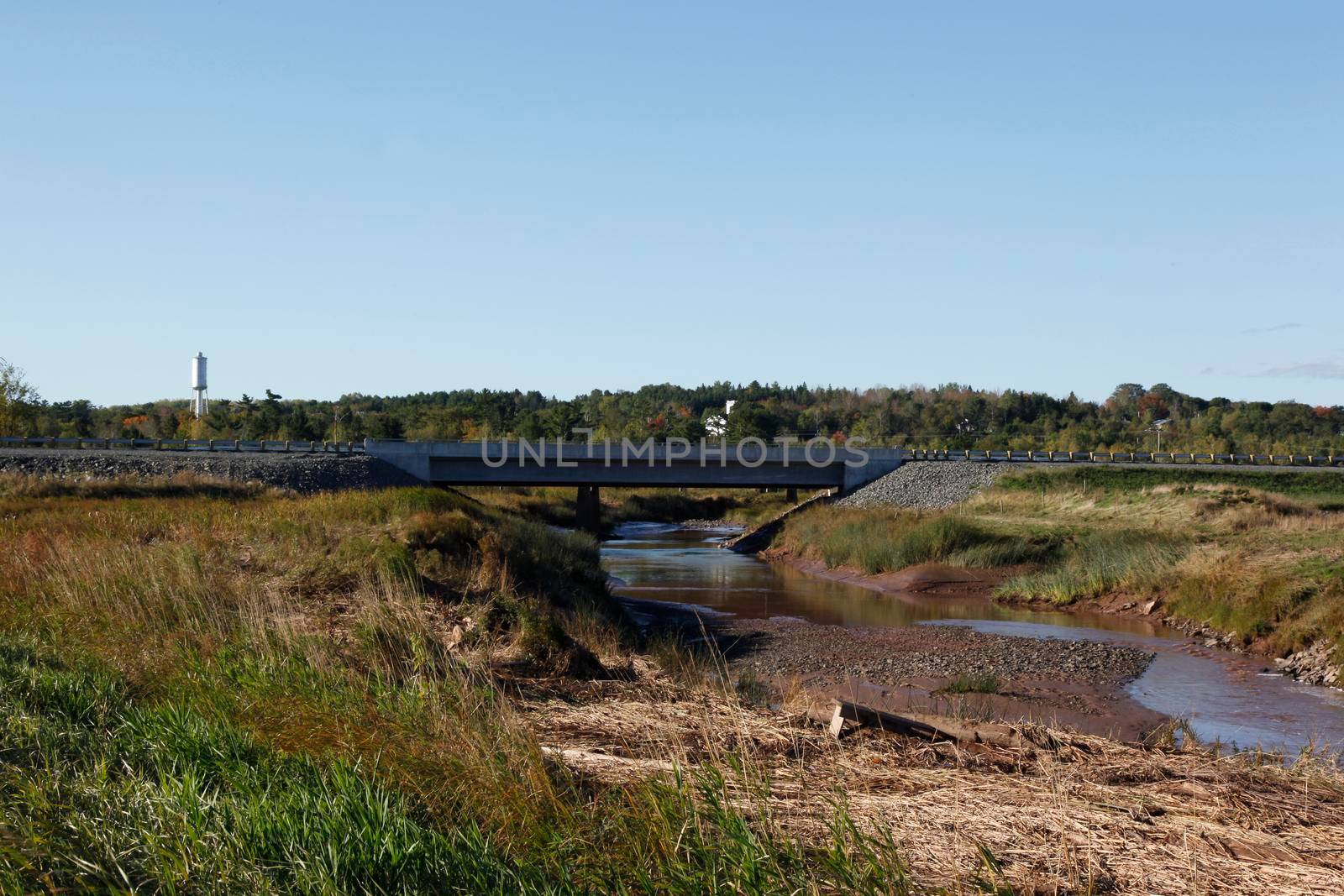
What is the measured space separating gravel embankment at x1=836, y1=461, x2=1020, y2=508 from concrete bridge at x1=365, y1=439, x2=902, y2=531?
4.92 meters

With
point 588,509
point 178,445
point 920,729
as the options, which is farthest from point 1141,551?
point 178,445

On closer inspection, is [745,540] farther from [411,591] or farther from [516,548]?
[411,591]

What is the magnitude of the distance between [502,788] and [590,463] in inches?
2495

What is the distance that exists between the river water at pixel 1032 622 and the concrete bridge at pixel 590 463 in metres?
4.60

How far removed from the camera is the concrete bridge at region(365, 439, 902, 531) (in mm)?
68375

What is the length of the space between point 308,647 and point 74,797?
158 inches

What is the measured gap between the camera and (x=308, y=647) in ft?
35.1

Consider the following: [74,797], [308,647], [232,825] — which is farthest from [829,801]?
[308,647]

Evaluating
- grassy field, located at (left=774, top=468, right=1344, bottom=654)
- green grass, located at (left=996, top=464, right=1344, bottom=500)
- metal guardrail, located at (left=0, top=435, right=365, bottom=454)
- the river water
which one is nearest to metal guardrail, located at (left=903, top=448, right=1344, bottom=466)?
green grass, located at (left=996, top=464, right=1344, bottom=500)

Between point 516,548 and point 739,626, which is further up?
point 516,548

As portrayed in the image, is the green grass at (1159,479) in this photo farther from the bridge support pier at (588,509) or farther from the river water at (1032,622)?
the bridge support pier at (588,509)

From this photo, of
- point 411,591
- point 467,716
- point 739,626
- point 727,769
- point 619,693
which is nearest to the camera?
point 727,769

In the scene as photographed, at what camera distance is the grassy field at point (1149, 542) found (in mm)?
Answer: 29906

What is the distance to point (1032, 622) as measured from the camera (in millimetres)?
35844
